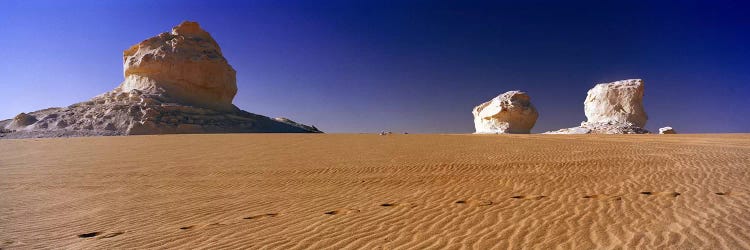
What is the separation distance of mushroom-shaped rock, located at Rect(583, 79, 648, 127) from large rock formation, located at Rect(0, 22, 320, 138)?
39327 mm

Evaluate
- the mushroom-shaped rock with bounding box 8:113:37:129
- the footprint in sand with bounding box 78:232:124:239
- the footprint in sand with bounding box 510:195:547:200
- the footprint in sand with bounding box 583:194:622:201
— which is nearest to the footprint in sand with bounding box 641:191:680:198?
the footprint in sand with bounding box 583:194:622:201

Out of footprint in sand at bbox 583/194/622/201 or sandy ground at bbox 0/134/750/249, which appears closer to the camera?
sandy ground at bbox 0/134/750/249

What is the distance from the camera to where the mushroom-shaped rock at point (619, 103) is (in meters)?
44.6

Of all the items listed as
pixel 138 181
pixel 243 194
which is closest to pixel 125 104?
pixel 138 181

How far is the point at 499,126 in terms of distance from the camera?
172 feet

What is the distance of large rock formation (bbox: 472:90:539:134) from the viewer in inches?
2005

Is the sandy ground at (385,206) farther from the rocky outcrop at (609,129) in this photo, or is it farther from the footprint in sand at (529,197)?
the rocky outcrop at (609,129)

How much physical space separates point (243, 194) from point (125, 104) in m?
44.9

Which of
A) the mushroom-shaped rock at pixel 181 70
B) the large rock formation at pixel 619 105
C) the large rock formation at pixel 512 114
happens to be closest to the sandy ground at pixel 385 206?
the large rock formation at pixel 619 105

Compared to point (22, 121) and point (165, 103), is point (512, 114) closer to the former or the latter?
point (165, 103)

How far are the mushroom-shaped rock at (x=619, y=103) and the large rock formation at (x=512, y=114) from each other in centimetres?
735

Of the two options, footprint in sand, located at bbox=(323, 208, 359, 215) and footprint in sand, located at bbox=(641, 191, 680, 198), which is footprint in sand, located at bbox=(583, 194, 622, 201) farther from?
footprint in sand, located at bbox=(323, 208, 359, 215)

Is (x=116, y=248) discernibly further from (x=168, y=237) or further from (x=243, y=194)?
(x=243, y=194)

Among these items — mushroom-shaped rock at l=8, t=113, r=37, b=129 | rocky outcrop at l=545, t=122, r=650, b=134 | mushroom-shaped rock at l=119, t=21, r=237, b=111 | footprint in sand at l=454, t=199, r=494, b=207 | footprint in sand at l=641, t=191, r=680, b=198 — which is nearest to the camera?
footprint in sand at l=454, t=199, r=494, b=207
